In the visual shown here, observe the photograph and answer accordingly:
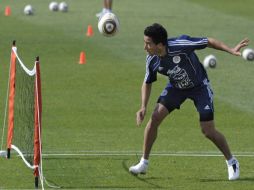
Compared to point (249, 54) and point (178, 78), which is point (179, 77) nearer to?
point (178, 78)

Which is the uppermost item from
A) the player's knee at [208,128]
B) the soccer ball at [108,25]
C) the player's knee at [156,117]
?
the soccer ball at [108,25]

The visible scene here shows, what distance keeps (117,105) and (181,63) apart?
311 inches

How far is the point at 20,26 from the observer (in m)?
36.9

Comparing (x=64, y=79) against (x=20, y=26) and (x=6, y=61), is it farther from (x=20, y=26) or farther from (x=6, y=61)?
(x=20, y=26)

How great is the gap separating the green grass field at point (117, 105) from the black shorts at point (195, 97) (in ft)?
3.36

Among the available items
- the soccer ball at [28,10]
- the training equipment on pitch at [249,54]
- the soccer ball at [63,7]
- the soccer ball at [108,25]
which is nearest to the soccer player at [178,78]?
the soccer ball at [108,25]

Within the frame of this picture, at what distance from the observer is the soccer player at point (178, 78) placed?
1430 cm

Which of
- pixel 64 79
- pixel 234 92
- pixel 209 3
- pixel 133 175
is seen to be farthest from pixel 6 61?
pixel 209 3

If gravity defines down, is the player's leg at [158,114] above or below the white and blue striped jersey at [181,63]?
below

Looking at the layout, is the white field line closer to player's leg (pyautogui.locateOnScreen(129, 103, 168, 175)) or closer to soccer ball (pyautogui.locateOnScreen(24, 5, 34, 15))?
player's leg (pyautogui.locateOnScreen(129, 103, 168, 175))

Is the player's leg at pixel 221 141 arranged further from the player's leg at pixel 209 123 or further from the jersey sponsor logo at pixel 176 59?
the jersey sponsor logo at pixel 176 59

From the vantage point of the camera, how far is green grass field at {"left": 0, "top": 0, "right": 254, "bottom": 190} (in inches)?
597

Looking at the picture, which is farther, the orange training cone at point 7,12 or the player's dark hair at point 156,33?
the orange training cone at point 7,12

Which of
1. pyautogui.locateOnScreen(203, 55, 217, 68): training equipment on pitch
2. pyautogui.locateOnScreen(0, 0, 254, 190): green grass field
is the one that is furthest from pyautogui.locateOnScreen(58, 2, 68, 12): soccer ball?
pyautogui.locateOnScreen(203, 55, 217, 68): training equipment on pitch
